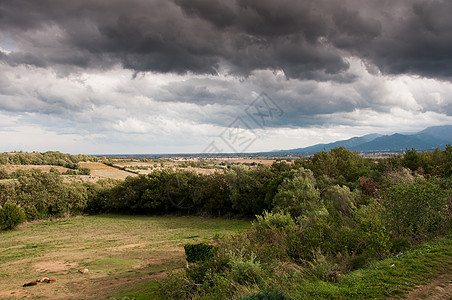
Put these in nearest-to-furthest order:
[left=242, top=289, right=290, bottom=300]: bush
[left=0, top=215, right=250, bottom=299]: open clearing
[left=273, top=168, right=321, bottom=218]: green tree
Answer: [left=242, top=289, right=290, bottom=300]: bush
[left=0, top=215, right=250, bottom=299]: open clearing
[left=273, top=168, right=321, bottom=218]: green tree

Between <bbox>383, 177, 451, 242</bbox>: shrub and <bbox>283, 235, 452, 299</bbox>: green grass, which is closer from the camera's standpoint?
<bbox>283, 235, 452, 299</bbox>: green grass

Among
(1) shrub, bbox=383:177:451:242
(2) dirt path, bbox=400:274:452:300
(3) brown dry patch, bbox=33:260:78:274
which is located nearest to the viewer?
(2) dirt path, bbox=400:274:452:300

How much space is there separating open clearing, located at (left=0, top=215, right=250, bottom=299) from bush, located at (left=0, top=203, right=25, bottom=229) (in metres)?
1.45

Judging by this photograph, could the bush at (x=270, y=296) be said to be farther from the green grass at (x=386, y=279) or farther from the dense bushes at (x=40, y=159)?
the dense bushes at (x=40, y=159)

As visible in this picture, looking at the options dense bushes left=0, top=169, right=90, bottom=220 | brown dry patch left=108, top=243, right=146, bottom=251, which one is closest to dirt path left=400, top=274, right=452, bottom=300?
brown dry patch left=108, top=243, right=146, bottom=251

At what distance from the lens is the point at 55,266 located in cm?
2189

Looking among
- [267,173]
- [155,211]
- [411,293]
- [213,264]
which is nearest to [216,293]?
[213,264]

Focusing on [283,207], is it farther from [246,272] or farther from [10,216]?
[10,216]

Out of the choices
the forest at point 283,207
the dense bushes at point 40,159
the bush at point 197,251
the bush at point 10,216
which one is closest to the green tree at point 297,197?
the forest at point 283,207

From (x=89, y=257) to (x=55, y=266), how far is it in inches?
118

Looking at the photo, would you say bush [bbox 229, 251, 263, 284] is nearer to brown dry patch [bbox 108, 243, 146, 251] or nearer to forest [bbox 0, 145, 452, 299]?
forest [bbox 0, 145, 452, 299]

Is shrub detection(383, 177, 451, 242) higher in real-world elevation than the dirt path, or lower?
higher

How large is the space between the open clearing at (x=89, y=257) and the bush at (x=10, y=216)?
57.3 inches

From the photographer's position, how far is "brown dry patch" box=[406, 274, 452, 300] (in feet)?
22.0
